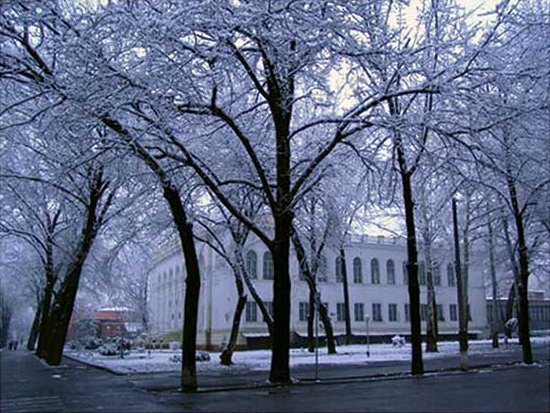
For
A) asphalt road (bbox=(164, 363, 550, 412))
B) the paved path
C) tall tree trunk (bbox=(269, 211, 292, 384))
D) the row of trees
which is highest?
the row of trees

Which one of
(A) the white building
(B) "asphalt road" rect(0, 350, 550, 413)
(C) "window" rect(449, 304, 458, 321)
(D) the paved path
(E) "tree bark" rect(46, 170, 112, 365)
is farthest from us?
(C) "window" rect(449, 304, 458, 321)

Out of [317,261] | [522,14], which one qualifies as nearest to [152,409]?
[522,14]

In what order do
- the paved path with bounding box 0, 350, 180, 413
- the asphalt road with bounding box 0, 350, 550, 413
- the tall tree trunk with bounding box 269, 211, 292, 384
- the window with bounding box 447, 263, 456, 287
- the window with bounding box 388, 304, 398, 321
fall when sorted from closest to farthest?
the asphalt road with bounding box 0, 350, 550, 413, the paved path with bounding box 0, 350, 180, 413, the tall tree trunk with bounding box 269, 211, 292, 384, the window with bounding box 388, 304, 398, 321, the window with bounding box 447, 263, 456, 287

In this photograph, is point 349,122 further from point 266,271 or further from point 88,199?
point 266,271

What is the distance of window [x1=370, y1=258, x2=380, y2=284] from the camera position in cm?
6328

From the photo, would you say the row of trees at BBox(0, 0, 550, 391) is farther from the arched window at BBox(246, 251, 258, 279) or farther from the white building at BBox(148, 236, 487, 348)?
the arched window at BBox(246, 251, 258, 279)

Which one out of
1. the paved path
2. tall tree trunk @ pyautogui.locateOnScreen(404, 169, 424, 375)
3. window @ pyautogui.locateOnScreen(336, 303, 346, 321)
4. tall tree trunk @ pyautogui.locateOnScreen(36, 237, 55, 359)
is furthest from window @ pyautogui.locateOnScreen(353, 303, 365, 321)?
the paved path

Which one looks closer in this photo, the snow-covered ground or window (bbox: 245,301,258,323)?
the snow-covered ground

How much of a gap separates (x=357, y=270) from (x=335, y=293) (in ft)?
12.8

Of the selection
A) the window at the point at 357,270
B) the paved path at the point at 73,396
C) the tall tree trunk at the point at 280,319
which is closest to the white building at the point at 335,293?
the window at the point at 357,270

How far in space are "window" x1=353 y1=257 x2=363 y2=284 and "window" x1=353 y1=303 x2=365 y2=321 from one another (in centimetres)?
226

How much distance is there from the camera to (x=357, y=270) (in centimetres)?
6247

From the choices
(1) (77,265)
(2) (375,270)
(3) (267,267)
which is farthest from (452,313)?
(1) (77,265)

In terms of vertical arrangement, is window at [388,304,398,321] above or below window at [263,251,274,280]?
below
